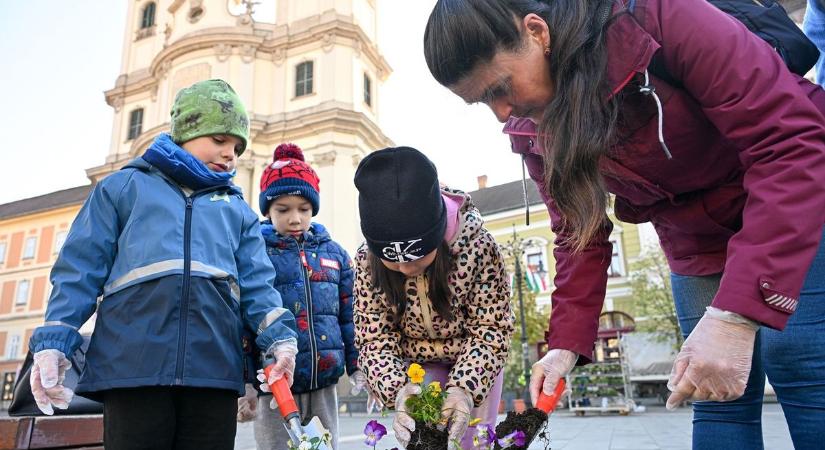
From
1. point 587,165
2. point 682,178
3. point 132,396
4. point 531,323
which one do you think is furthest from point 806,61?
point 531,323

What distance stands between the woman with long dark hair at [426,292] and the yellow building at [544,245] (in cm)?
1842

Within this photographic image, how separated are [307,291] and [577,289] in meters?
1.72

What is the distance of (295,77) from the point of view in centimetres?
2555

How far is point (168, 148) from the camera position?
7.87 feet

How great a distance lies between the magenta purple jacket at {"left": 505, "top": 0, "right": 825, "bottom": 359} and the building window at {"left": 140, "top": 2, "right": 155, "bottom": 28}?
113ft

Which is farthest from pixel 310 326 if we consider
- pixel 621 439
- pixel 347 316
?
pixel 621 439

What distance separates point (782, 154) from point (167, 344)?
6.27 feet

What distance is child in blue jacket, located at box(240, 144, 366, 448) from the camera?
306cm

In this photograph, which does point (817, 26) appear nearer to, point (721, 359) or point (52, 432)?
point (721, 359)

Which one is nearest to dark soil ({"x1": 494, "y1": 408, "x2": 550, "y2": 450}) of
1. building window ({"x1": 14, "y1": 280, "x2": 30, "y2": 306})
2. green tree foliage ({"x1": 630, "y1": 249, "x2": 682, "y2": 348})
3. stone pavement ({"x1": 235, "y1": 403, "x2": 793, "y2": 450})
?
stone pavement ({"x1": 235, "y1": 403, "x2": 793, "y2": 450})

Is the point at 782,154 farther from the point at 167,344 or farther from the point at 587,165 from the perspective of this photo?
the point at 167,344

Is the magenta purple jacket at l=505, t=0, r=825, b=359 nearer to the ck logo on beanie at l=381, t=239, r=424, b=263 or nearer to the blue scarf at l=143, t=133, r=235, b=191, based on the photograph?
the ck logo on beanie at l=381, t=239, r=424, b=263

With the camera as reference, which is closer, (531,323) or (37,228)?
(531,323)

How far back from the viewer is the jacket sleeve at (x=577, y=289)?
74.1 inches
